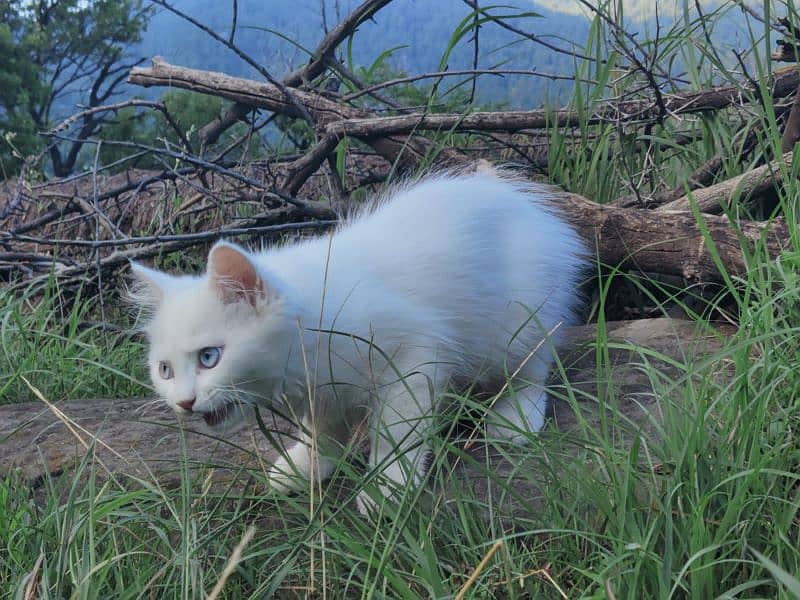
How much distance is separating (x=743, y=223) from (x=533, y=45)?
145 cm

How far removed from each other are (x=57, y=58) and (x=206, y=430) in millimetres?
6182

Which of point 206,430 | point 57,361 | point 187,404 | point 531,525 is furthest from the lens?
point 57,361

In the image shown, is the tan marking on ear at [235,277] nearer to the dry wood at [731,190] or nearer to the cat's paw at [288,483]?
the cat's paw at [288,483]

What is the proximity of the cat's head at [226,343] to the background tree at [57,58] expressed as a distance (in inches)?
220

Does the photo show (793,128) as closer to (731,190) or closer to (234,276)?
(731,190)

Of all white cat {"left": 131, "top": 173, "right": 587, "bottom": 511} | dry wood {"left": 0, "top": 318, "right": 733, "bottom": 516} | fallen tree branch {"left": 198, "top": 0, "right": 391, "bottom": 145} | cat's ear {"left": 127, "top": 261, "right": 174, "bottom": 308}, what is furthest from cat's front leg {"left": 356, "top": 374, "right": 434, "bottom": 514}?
fallen tree branch {"left": 198, "top": 0, "right": 391, "bottom": 145}

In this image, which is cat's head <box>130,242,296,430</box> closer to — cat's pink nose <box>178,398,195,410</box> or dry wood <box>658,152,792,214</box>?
cat's pink nose <box>178,398,195,410</box>

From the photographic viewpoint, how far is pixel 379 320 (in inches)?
63.8

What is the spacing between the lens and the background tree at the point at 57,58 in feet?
21.7

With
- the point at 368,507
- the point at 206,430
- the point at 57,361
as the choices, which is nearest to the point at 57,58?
the point at 57,361

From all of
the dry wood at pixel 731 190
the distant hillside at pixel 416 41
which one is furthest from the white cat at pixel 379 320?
the distant hillside at pixel 416 41

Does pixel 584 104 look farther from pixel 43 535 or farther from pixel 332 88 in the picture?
pixel 43 535

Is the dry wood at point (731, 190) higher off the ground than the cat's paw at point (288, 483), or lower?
higher

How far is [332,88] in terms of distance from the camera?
347 centimetres
